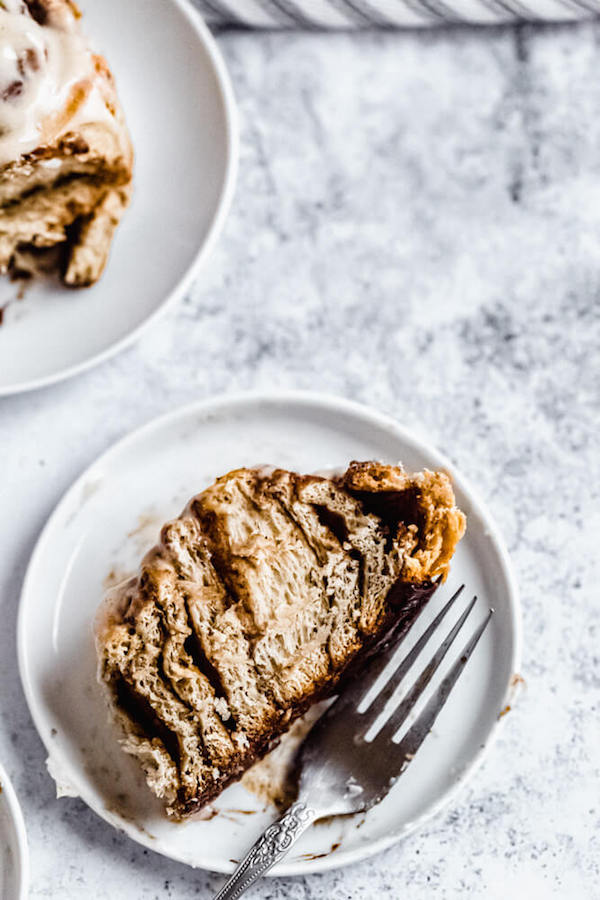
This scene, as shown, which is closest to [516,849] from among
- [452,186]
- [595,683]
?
[595,683]

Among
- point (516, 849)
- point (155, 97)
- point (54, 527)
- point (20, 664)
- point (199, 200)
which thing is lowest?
point (516, 849)

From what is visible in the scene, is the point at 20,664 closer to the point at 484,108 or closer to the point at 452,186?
the point at 452,186

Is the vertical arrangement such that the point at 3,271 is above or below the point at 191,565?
above

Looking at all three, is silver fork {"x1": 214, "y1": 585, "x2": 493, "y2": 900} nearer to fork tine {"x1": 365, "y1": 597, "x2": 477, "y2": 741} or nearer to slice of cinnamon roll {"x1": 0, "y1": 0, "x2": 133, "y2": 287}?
fork tine {"x1": 365, "y1": 597, "x2": 477, "y2": 741}

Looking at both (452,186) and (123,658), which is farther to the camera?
(452,186)

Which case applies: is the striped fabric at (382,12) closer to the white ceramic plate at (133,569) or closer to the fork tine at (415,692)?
the white ceramic plate at (133,569)

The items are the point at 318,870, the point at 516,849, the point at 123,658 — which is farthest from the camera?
the point at 516,849
